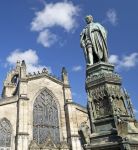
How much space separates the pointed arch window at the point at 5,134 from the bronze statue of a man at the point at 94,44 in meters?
20.0

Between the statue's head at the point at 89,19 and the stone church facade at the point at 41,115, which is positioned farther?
the stone church facade at the point at 41,115

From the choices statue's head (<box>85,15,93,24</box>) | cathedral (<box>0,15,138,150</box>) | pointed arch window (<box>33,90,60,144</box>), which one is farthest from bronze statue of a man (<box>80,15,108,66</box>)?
pointed arch window (<box>33,90,60,144</box>)

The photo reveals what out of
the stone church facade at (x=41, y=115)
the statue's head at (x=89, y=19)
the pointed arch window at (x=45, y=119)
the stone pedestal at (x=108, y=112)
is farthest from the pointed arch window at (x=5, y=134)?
the stone pedestal at (x=108, y=112)

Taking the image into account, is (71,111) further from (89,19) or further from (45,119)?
(89,19)

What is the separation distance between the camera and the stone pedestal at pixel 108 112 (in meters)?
4.60

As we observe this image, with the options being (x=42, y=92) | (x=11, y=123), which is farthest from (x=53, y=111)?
(x=11, y=123)

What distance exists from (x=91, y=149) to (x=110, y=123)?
65cm

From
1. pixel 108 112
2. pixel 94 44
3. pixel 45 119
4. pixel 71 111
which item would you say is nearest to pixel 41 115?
pixel 45 119

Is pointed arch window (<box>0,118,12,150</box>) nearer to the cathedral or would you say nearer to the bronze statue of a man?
the cathedral

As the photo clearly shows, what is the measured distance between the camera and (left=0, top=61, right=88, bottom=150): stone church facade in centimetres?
2430

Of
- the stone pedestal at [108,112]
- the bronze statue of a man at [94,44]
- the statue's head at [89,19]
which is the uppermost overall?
the statue's head at [89,19]

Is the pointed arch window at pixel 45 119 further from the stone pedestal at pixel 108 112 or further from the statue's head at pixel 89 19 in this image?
the stone pedestal at pixel 108 112

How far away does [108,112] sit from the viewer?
203 inches

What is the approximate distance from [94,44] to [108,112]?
71.9 inches
